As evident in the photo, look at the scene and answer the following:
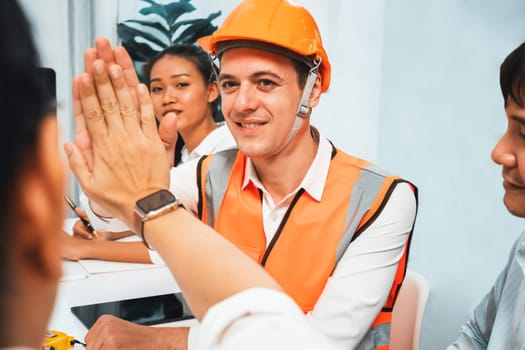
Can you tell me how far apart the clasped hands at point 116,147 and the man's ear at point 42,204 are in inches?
14.6

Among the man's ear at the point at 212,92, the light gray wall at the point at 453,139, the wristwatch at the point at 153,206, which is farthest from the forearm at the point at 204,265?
the man's ear at the point at 212,92

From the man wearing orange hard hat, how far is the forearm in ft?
2.28

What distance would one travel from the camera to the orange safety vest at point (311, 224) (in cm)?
134

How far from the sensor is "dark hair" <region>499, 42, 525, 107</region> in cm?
104

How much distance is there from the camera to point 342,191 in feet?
4.56

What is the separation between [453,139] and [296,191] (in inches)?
40.9

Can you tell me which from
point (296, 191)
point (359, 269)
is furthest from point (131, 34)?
point (359, 269)

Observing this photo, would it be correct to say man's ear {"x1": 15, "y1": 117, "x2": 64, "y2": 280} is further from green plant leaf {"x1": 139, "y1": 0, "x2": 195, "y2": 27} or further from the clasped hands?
green plant leaf {"x1": 139, "y1": 0, "x2": 195, "y2": 27}

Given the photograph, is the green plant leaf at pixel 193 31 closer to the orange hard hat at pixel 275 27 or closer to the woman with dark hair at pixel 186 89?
the woman with dark hair at pixel 186 89

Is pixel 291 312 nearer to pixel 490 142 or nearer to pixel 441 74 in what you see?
pixel 490 142

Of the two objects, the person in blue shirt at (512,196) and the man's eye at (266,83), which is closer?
the person in blue shirt at (512,196)

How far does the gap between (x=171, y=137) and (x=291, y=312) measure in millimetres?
1061

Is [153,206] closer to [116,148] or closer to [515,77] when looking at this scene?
[116,148]

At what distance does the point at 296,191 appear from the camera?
4.63 feet
